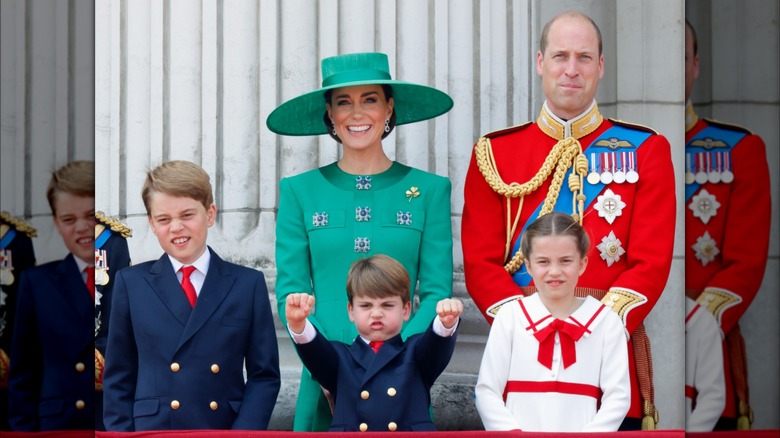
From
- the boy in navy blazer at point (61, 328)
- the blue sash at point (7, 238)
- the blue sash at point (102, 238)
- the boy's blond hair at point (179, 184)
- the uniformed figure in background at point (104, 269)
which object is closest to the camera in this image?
the blue sash at point (7, 238)

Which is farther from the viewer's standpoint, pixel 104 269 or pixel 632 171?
pixel 104 269

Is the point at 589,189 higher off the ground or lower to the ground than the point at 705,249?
higher

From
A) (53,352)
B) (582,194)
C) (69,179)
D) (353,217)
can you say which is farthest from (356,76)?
(53,352)

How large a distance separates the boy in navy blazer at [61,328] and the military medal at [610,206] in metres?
1.91

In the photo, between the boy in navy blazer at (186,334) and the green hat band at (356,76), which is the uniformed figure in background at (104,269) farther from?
the green hat band at (356,76)

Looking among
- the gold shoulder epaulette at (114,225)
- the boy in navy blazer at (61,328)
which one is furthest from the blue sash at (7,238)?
the gold shoulder epaulette at (114,225)

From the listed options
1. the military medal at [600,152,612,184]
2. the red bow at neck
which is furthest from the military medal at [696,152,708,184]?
the red bow at neck

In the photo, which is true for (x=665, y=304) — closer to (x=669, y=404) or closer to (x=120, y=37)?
(x=669, y=404)

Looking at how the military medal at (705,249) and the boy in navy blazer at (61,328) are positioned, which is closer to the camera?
the boy in navy blazer at (61,328)

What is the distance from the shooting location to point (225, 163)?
659 cm

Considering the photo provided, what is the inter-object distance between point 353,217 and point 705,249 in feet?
4.46

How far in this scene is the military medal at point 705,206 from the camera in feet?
18.7

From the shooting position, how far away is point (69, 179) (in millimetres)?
5285

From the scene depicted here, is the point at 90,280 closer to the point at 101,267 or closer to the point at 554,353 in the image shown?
the point at 101,267
